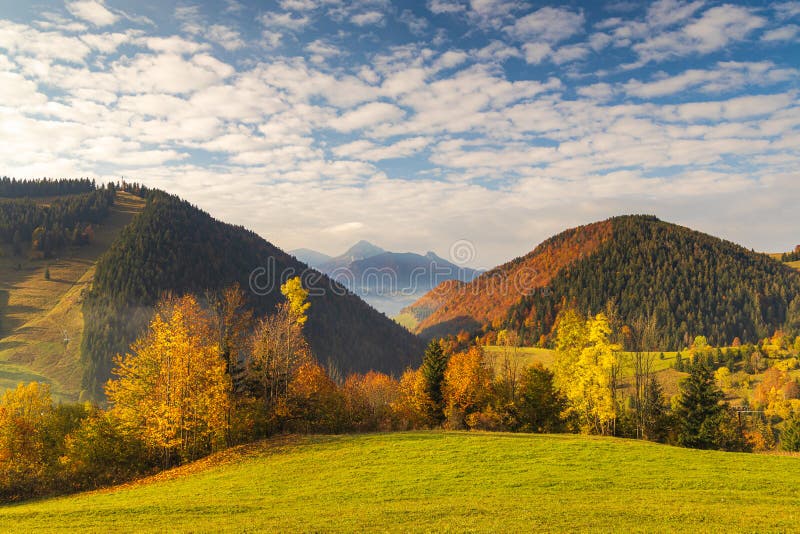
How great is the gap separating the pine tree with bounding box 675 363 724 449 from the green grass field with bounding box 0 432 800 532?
1733 centimetres

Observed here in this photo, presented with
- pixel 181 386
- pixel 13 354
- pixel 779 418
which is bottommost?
pixel 779 418

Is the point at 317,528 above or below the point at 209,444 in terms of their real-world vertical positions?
above

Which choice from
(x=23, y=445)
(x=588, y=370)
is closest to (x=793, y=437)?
(x=588, y=370)

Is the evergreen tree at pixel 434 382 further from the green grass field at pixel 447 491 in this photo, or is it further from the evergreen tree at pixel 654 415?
the evergreen tree at pixel 654 415

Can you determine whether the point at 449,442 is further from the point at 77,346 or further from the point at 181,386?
the point at 77,346

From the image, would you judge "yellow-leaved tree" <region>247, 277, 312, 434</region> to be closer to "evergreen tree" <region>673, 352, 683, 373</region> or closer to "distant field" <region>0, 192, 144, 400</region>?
"distant field" <region>0, 192, 144, 400</region>

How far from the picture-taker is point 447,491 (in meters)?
27.7

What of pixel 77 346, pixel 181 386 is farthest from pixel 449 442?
pixel 77 346

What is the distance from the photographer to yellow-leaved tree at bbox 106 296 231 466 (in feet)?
132

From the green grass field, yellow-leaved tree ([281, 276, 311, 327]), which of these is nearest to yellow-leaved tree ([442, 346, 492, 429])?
the green grass field

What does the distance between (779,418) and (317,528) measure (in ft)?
625

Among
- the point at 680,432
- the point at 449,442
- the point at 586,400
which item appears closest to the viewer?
the point at 449,442

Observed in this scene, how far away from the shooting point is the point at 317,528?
827 inches

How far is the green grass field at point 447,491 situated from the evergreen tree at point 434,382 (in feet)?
60.5
